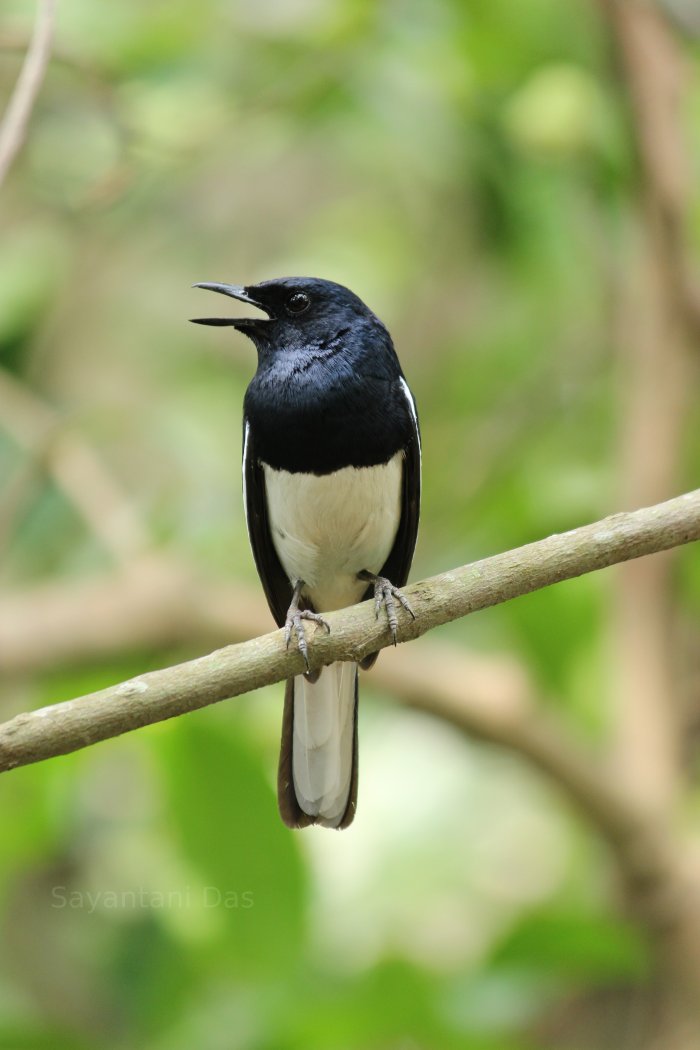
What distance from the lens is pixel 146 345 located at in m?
6.46

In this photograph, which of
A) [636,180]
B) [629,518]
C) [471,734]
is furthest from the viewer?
[636,180]

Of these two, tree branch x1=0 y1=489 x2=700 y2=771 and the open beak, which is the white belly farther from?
tree branch x1=0 y1=489 x2=700 y2=771

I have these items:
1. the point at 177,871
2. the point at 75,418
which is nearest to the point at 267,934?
the point at 177,871

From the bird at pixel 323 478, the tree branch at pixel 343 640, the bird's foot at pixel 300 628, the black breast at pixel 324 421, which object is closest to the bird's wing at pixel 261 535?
the bird at pixel 323 478

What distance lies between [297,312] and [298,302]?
0.04 meters

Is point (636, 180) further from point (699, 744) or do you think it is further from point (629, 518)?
point (629, 518)

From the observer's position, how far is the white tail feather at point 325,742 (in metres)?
3.72

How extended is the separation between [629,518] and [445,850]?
275cm

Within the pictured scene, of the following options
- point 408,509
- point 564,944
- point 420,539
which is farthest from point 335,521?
point 420,539

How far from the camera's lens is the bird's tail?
3.72 metres

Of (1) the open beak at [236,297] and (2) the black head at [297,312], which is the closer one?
(1) the open beak at [236,297]

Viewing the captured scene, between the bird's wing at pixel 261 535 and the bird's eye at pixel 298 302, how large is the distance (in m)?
0.41

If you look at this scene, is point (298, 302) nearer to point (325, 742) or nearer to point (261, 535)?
point (261, 535)

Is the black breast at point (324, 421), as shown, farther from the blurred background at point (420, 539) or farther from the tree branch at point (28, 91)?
the tree branch at point (28, 91)
